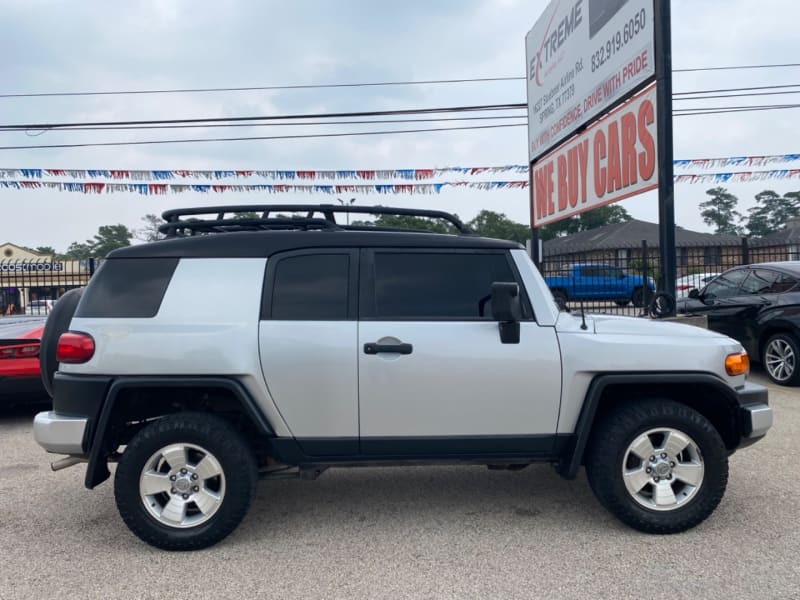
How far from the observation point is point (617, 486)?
3383mm

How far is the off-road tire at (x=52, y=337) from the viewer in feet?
12.6

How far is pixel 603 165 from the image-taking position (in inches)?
388

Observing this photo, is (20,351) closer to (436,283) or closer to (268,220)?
(268,220)

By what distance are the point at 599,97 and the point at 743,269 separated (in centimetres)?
360

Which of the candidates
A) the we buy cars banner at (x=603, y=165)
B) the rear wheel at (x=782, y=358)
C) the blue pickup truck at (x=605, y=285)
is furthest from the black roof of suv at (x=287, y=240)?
the blue pickup truck at (x=605, y=285)

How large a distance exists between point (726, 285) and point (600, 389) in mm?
6572

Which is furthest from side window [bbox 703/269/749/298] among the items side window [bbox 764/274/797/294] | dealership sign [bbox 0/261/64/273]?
dealership sign [bbox 0/261/64/273]

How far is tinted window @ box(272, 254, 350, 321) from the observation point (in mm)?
3428

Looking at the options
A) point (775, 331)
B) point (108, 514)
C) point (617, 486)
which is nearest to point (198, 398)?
point (108, 514)

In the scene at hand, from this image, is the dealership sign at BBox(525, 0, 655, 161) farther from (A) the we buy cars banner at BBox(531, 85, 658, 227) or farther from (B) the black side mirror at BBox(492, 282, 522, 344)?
(B) the black side mirror at BBox(492, 282, 522, 344)

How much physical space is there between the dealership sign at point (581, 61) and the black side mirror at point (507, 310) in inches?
252

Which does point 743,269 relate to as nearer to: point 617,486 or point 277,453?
point 617,486

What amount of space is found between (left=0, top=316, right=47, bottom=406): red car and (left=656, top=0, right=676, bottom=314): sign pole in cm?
758

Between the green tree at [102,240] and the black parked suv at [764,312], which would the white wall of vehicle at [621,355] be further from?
the green tree at [102,240]
